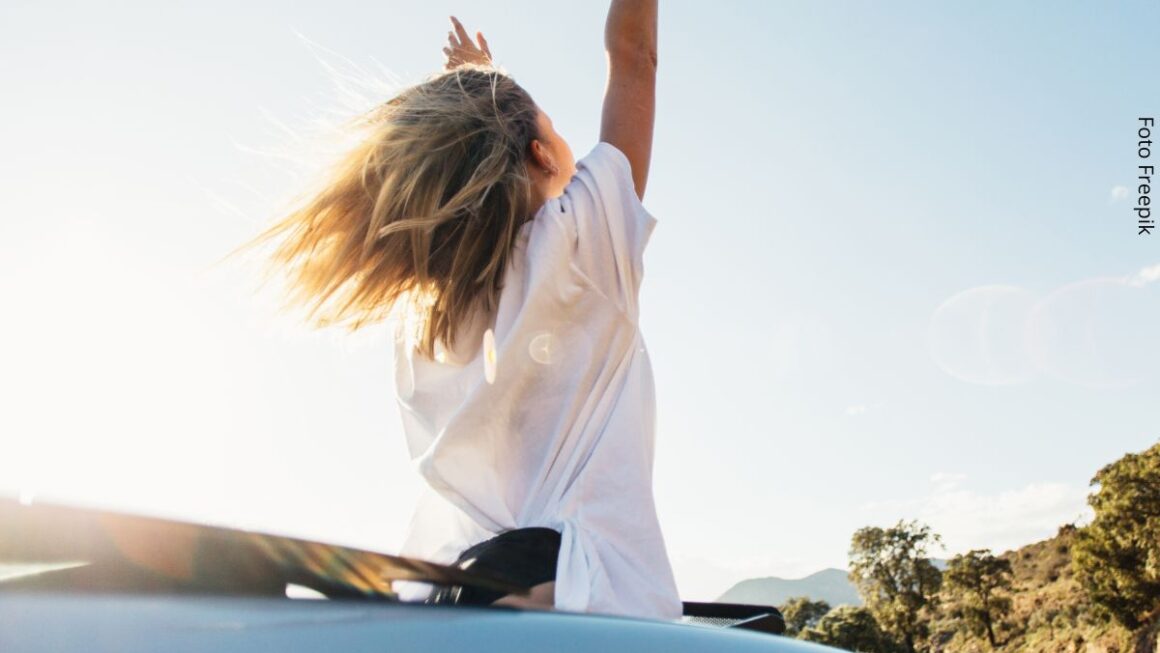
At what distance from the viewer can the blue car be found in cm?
72

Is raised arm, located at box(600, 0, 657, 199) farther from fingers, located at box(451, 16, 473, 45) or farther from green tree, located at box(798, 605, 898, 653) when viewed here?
green tree, located at box(798, 605, 898, 653)

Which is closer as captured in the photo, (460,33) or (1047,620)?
(460,33)

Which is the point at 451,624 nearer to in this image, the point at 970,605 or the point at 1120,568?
the point at 1120,568

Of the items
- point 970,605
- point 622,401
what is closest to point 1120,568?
point 970,605

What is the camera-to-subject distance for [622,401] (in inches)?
77.8

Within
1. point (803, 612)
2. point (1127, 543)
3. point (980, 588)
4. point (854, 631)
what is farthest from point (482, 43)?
point (803, 612)

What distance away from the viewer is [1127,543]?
137 ft

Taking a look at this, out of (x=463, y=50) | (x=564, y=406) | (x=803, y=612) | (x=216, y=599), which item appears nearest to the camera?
(x=216, y=599)

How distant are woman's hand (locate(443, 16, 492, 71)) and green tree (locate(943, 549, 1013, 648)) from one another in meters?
68.3

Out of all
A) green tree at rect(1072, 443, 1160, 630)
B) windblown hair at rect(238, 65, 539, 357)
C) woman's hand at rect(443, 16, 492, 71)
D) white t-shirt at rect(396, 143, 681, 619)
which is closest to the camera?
white t-shirt at rect(396, 143, 681, 619)

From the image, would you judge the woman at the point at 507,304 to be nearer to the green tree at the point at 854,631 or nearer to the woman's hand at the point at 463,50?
the woman's hand at the point at 463,50

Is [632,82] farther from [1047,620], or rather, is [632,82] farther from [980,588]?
[980,588]

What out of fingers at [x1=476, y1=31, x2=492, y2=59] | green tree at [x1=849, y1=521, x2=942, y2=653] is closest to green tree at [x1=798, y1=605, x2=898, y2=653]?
green tree at [x1=849, y1=521, x2=942, y2=653]

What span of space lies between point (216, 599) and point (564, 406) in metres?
1.14
